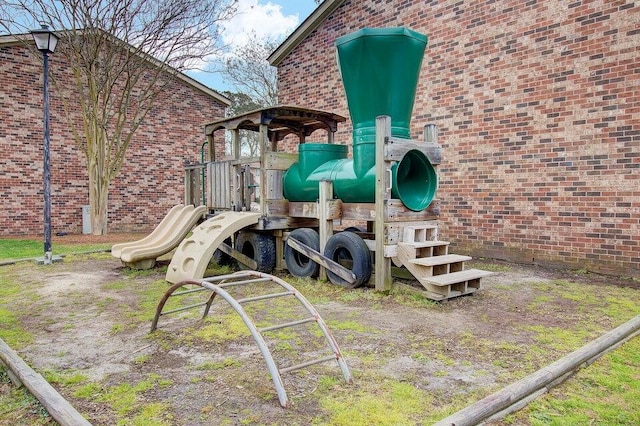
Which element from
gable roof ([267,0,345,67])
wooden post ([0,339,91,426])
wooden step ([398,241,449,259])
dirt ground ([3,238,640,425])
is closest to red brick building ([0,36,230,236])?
gable roof ([267,0,345,67])

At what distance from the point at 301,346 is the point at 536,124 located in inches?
219

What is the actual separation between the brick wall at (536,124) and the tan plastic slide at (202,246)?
12.7 ft

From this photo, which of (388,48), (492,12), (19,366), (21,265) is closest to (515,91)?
(492,12)

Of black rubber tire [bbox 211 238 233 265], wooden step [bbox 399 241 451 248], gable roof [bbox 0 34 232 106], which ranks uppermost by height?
gable roof [bbox 0 34 232 106]

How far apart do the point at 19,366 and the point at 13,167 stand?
10.7 meters

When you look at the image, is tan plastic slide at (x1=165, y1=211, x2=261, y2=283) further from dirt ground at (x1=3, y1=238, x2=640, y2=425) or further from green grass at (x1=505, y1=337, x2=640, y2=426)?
green grass at (x1=505, y1=337, x2=640, y2=426)

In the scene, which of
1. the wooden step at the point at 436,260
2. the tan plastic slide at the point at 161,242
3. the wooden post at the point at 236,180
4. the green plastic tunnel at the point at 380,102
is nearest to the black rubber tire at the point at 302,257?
the green plastic tunnel at the point at 380,102

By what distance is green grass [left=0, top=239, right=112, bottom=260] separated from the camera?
8.84 m

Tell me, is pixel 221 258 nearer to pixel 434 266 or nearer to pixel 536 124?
pixel 434 266

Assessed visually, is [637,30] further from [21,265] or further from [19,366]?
[21,265]

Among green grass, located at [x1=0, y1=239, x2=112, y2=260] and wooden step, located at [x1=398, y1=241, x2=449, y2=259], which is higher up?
wooden step, located at [x1=398, y1=241, x2=449, y2=259]

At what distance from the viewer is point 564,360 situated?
3158mm

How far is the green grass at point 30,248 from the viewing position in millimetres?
8844

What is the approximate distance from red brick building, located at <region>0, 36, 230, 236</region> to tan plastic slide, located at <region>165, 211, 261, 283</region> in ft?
25.9
